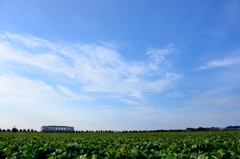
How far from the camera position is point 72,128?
115m

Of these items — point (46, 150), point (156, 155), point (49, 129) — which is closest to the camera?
point (156, 155)

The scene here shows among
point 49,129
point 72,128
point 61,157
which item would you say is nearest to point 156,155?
point 61,157

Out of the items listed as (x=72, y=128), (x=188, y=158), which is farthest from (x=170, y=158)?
(x=72, y=128)

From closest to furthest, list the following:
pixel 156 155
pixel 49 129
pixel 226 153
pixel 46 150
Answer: pixel 156 155 → pixel 226 153 → pixel 46 150 → pixel 49 129

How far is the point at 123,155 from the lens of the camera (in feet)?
16.5

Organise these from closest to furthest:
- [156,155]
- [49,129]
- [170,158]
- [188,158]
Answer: [170,158] → [188,158] → [156,155] → [49,129]

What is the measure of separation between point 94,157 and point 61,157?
1308 millimetres

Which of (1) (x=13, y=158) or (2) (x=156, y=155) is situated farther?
(1) (x=13, y=158)

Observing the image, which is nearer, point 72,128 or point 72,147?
point 72,147

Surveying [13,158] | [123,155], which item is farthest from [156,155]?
[13,158]

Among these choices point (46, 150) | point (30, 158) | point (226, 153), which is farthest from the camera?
point (46, 150)

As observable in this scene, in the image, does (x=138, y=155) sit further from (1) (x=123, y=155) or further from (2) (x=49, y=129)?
(2) (x=49, y=129)

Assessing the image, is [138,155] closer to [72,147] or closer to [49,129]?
[72,147]

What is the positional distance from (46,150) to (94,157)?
366cm
